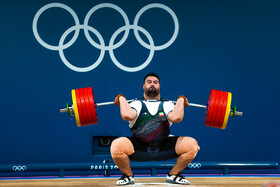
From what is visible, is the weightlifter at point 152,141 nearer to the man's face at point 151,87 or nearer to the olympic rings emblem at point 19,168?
the man's face at point 151,87

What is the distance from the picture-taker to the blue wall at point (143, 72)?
11.0ft

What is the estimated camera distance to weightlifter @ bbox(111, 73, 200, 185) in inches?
89.0

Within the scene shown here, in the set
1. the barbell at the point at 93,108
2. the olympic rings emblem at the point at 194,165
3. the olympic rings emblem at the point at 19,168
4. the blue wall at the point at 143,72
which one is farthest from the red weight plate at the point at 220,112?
the olympic rings emblem at the point at 19,168

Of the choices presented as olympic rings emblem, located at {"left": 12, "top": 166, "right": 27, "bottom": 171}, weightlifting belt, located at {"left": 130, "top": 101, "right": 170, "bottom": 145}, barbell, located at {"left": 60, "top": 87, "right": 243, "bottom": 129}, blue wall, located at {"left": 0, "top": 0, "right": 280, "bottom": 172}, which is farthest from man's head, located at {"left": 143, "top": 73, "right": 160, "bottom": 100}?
olympic rings emblem, located at {"left": 12, "top": 166, "right": 27, "bottom": 171}

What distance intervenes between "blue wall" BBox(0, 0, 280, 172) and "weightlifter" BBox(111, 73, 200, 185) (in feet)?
3.53

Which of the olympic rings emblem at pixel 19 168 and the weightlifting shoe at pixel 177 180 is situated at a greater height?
the weightlifting shoe at pixel 177 180

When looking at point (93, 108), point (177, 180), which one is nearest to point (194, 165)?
point (177, 180)

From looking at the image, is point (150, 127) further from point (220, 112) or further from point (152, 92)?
point (220, 112)

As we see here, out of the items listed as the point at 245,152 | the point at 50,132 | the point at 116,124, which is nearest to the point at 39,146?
the point at 50,132

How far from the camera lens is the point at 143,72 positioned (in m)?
3.47

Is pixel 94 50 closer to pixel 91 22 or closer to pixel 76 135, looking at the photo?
pixel 91 22

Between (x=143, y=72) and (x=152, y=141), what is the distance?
1.26 meters

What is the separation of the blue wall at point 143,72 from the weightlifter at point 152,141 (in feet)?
3.53

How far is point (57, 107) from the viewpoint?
338cm
